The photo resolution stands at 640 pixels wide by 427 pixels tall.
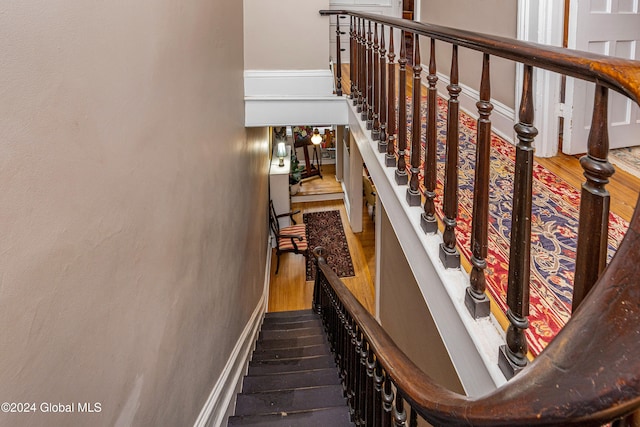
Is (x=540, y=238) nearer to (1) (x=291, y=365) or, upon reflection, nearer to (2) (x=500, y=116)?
(2) (x=500, y=116)

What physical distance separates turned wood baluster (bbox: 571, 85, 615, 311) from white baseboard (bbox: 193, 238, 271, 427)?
205 centimetres

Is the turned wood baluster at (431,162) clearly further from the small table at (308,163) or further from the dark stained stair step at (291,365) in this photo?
the small table at (308,163)

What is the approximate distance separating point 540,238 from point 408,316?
166 centimetres

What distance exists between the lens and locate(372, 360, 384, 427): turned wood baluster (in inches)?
56.9

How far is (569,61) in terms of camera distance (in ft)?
2.62

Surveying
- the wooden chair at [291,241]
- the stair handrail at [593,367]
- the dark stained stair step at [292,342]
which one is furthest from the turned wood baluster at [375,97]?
the wooden chair at [291,241]

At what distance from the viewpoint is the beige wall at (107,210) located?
3.09 feet

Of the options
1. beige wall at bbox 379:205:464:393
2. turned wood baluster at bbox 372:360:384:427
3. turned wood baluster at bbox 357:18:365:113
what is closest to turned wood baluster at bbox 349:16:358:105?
turned wood baluster at bbox 357:18:365:113

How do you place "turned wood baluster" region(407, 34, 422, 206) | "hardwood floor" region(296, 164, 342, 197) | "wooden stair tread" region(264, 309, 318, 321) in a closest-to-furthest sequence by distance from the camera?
"turned wood baluster" region(407, 34, 422, 206)
"wooden stair tread" region(264, 309, 318, 321)
"hardwood floor" region(296, 164, 342, 197)

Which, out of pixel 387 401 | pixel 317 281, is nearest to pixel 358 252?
pixel 317 281

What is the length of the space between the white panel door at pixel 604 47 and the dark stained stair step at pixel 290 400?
202 cm

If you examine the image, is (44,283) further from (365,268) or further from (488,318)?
(365,268)

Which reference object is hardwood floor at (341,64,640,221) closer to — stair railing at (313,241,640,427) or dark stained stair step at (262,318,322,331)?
stair railing at (313,241,640,427)

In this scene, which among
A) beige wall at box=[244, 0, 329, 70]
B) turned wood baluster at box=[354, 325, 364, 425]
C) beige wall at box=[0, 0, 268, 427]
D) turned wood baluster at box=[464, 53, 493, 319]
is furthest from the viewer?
beige wall at box=[244, 0, 329, 70]
